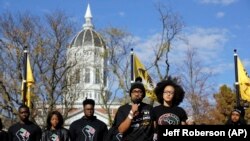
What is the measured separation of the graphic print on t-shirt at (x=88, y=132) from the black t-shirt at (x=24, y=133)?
92 centimetres

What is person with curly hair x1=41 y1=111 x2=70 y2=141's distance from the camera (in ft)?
25.8

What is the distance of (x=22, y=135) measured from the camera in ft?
26.3

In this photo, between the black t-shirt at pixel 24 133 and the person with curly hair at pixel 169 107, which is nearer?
the person with curly hair at pixel 169 107

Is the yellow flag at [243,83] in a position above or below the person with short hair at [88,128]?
above

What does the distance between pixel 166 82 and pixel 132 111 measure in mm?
752

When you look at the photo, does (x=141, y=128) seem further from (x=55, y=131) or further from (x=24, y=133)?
(x=24, y=133)

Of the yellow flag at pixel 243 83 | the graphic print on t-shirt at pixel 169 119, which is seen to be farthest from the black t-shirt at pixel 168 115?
the yellow flag at pixel 243 83

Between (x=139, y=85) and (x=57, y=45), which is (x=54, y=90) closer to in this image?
(x=57, y=45)

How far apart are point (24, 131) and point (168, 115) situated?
3.49 m

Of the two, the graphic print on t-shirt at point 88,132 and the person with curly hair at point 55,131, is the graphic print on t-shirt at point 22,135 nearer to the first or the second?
the person with curly hair at point 55,131

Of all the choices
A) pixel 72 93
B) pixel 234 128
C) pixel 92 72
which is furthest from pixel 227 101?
pixel 234 128

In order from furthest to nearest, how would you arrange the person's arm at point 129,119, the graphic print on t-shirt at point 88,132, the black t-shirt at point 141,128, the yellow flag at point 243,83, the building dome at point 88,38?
the building dome at point 88,38 < the yellow flag at point 243,83 < the graphic print on t-shirt at point 88,132 < the black t-shirt at point 141,128 < the person's arm at point 129,119

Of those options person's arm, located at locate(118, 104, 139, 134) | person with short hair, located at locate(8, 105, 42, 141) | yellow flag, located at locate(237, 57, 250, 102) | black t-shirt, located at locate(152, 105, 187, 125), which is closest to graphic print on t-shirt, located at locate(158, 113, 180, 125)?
black t-shirt, located at locate(152, 105, 187, 125)

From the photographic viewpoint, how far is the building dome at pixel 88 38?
34.8 metres
